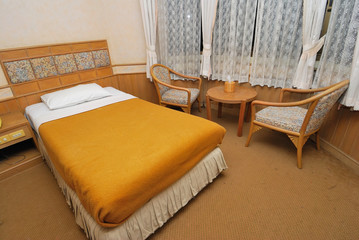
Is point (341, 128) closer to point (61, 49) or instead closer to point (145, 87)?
point (145, 87)

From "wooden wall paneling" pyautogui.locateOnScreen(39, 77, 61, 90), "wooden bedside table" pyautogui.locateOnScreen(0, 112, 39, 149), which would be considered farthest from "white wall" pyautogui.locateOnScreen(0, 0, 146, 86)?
"wooden bedside table" pyautogui.locateOnScreen(0, 112, 39, 149)

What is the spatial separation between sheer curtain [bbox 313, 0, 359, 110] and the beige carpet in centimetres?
77

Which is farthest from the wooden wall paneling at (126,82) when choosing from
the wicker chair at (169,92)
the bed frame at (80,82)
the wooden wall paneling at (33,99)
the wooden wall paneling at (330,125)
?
the wooden wall paneling at (330,125)

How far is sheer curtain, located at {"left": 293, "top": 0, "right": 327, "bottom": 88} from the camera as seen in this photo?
184cm

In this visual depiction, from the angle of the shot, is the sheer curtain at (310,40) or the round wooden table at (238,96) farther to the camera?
the round wooden table at (238,96)

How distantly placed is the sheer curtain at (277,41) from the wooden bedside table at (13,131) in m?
2.84

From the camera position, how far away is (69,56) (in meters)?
2.53

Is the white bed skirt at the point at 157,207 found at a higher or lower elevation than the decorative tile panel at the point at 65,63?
lower

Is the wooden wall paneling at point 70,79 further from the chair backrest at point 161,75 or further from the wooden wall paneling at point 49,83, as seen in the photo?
the chair backrest at point 161,75

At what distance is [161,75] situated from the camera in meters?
2.96

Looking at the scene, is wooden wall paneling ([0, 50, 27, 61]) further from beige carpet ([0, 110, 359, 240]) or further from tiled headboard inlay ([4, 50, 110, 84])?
beige carpet ([0, 110, 359, 240])

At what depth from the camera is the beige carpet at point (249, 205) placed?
4.38 ft

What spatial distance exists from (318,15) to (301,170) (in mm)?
1576

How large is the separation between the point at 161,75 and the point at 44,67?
158cm
